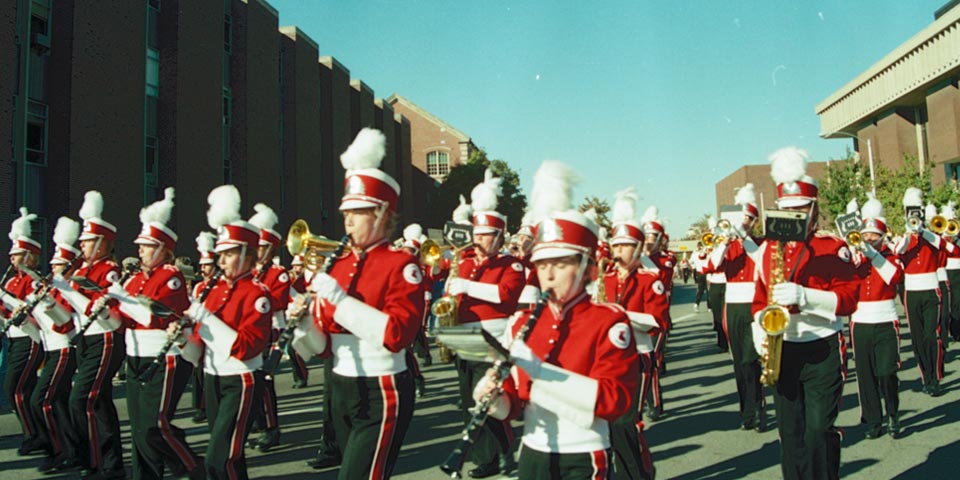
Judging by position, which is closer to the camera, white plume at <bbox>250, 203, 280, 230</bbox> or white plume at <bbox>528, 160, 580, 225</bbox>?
white plume at <bbox>528, 160, 580, 225</bbox>

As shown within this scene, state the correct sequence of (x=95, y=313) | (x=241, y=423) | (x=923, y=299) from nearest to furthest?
1. (x=241, y=423)
2. (x=95, y=313)
3. (x=923, y=299)

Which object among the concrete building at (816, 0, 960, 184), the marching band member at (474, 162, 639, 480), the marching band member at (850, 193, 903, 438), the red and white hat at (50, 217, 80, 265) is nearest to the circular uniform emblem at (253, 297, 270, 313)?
the marching band member at (474, 162, 639, 480)

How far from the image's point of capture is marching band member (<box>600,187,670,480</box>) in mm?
5492

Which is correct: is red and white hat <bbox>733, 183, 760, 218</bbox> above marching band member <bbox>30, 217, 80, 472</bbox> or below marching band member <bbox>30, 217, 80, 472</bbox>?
above

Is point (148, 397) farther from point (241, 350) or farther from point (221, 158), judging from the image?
point (221, 158)

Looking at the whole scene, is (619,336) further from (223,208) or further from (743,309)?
(743,309)

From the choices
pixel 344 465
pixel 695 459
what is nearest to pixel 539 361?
pixel 344 465

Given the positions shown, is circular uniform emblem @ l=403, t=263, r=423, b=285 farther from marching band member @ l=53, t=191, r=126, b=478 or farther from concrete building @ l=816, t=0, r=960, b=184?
concrete building @ l=816, t=0, r=960, b=184

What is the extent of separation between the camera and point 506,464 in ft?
22.3

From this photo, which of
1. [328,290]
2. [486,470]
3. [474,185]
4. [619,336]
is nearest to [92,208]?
[486,470]

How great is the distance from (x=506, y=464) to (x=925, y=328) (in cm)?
687

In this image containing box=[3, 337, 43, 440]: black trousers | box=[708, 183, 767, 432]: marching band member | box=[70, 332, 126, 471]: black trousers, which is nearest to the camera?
box=[70, 332, 126, 471]: black trousers

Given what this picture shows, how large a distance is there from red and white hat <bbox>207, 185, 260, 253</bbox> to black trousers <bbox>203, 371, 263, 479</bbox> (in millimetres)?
960

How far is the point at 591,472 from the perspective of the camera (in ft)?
10.9
